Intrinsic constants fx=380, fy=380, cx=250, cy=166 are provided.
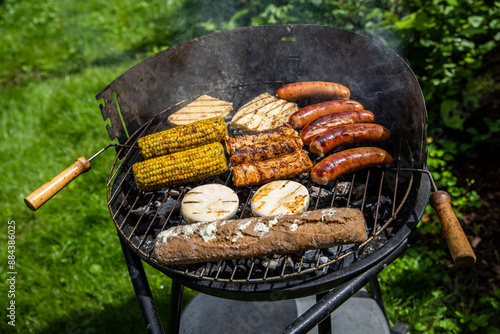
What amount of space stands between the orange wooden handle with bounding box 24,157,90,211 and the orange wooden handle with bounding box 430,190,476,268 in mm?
2393

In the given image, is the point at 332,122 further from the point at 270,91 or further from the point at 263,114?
the point at 270,91

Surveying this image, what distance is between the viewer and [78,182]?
5.53 metres

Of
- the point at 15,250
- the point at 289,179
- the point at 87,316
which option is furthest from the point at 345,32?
the point at 15,250

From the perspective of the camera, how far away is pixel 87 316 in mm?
4152

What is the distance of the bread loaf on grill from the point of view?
85.7 inches

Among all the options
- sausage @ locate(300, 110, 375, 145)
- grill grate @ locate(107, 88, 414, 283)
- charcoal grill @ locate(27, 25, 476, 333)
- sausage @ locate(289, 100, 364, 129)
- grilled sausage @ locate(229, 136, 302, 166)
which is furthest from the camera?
sausage @ locate(289, 100, 364, 129)

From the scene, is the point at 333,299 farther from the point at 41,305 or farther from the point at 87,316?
the point at 41,305

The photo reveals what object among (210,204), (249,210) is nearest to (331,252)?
(249,210)

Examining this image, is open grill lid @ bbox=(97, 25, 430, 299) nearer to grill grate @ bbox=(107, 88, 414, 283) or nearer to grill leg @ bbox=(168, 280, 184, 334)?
grill grate @ bbox=(107, 88, 414, 283)

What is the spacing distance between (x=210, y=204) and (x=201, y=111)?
3.88 ft

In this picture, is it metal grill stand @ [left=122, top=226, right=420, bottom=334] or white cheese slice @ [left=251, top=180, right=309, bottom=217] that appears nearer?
metal grill stand @ [left=122, top=226, right=420, bottom=334]

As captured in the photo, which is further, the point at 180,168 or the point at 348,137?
the point at 348,137

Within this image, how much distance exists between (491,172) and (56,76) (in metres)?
7.77

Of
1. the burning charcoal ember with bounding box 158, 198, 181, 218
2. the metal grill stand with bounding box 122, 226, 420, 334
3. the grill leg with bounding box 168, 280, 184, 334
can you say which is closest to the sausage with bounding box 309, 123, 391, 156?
the metal grill stand with bounding box 122, 226, 420, 334
